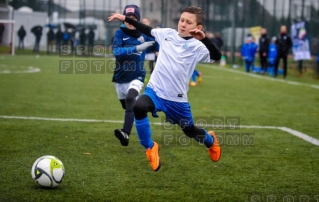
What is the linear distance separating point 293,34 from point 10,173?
2303 cm

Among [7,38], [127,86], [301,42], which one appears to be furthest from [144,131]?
[7,38]

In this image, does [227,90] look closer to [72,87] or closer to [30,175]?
[72,87]

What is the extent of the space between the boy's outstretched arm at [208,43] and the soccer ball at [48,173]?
1.88 metres

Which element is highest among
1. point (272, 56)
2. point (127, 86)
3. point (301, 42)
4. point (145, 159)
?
point (127, 86)

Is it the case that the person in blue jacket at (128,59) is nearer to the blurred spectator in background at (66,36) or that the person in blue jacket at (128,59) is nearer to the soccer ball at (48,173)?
the soccer ball at (48,173)

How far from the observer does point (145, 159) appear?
7.11 meters

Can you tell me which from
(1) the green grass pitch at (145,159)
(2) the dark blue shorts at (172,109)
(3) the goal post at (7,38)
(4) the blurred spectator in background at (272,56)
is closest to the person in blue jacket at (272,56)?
(4) the blurred spectator in background at (272,56)

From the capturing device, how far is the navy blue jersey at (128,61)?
8312 mm

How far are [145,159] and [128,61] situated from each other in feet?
6.20

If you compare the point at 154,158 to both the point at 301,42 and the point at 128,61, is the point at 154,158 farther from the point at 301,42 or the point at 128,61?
the point at 301,42

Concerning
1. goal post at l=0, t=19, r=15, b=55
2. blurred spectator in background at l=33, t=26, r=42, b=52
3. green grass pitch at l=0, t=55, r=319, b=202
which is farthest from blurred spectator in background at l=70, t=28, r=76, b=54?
green grass pitch at l=0, t=55, r=319, b=202

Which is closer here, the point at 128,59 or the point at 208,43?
the point at 208,43

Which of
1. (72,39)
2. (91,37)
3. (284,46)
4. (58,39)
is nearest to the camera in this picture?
(284,46)

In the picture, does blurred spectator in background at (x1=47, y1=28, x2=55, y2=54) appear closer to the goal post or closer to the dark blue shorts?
the goal post
